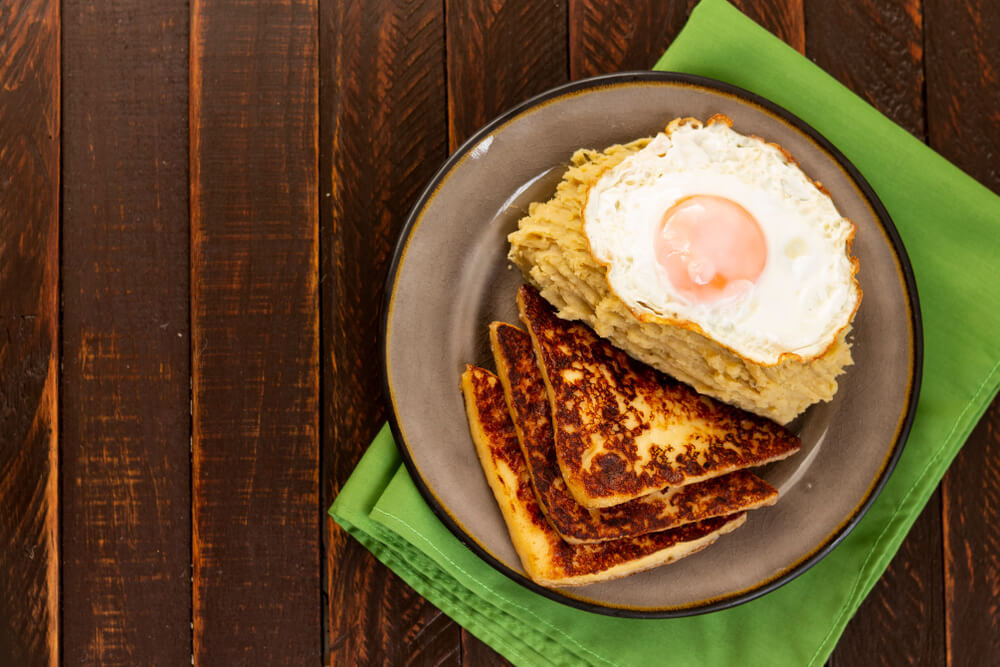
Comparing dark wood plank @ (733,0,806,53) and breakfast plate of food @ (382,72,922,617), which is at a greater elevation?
dark wood plank @ (733,0,806,53)

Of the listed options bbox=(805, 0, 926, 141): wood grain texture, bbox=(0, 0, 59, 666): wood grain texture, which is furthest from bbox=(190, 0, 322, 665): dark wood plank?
bbox=(805, 0, 926, 141): wood grain texture

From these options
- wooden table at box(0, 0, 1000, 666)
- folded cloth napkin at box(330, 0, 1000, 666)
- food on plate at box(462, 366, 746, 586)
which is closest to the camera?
food on plate at box(462, 366, 746, 586)

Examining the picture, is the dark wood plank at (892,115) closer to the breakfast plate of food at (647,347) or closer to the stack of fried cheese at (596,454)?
the breakfast plate of food at (647,347)


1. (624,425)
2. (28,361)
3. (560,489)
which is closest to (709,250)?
(624,425)

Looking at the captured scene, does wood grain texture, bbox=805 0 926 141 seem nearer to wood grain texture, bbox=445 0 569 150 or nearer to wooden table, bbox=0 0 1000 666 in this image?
wood grain texture, bbox=445 0 569 150

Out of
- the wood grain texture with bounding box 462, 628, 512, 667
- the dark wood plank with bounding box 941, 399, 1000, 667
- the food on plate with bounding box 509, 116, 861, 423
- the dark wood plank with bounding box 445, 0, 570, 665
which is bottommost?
the wood grain texture with bounding box 462, 628, 512, 667

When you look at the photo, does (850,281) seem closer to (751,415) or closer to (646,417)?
(751,415)
